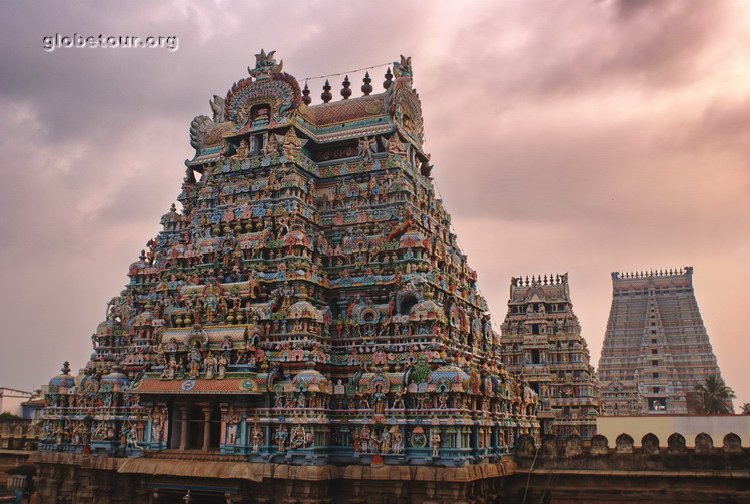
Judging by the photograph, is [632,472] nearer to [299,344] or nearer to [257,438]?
[299,344]

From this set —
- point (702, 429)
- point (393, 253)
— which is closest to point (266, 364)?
point (393, 253)

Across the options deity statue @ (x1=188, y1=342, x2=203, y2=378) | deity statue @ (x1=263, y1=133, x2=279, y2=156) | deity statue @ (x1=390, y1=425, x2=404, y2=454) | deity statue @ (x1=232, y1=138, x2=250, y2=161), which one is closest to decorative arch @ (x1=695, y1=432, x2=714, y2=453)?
deity statue @ (x1=390, y1=425, x2=404, y2=454)

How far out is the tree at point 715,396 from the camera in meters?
70.9

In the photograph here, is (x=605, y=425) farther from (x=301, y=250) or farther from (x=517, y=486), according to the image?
(x=301, y=250)

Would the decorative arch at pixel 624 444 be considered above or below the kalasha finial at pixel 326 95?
below

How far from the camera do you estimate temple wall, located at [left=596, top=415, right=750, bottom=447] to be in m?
37.9

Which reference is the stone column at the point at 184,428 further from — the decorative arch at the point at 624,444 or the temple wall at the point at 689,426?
the temple wall at the point at 689,426

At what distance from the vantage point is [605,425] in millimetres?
47688

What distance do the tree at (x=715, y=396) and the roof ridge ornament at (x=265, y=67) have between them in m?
56.9

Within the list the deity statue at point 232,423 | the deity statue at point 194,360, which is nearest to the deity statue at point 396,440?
the deity statue at point 232,423

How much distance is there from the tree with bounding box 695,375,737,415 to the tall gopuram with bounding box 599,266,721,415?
2.90 m

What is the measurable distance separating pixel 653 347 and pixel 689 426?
138ft

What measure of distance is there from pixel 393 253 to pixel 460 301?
4.71 metres

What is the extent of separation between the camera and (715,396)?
71.3 meters
